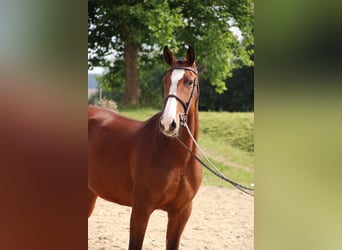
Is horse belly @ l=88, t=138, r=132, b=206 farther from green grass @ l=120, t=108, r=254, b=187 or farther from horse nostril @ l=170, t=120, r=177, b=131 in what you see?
green grass @ l=120, t=108, r=254, b=187

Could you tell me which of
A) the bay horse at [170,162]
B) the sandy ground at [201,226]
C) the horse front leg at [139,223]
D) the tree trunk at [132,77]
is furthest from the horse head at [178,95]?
the tree trunk at [132,77]

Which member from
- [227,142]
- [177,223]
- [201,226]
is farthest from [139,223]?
[227,142]

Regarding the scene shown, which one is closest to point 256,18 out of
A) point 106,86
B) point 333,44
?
point 333,44

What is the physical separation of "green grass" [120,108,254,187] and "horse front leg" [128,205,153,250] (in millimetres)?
3491

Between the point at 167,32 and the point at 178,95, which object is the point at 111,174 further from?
the point at 167,32

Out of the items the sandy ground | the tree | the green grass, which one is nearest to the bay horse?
the sandy ground

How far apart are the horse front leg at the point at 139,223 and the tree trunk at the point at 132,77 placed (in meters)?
5.00

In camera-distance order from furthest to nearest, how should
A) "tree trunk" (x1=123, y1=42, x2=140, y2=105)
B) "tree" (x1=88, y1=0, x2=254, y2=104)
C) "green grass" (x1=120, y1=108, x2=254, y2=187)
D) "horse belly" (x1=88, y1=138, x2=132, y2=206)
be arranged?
1. "tree trunk" (x1=123, y1=42, x2=140, y2=105)
2. "tree" (x1=88, y1=0, x2=254, y2=104)
3. "green grass" (x1=120, y1=108, x2=254, y2=187)
4. "horse belly" (x1=88, y1=138, x2=132, y2=206)

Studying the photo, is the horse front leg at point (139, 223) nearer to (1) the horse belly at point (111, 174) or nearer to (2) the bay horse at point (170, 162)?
(2) the bay horse at point (170, 162)

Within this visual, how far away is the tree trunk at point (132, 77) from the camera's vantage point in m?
7.07

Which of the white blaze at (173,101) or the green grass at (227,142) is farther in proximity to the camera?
the green grass at (227,142)

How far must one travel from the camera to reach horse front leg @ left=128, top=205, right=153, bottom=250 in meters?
2.11

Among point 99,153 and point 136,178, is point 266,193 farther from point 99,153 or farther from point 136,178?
point 99,153

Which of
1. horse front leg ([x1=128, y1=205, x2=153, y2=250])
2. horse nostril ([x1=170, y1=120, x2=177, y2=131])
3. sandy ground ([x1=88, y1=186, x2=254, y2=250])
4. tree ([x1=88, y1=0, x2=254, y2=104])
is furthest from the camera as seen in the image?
tree ([x1=88, y1=0, x2=254, y2=104])
